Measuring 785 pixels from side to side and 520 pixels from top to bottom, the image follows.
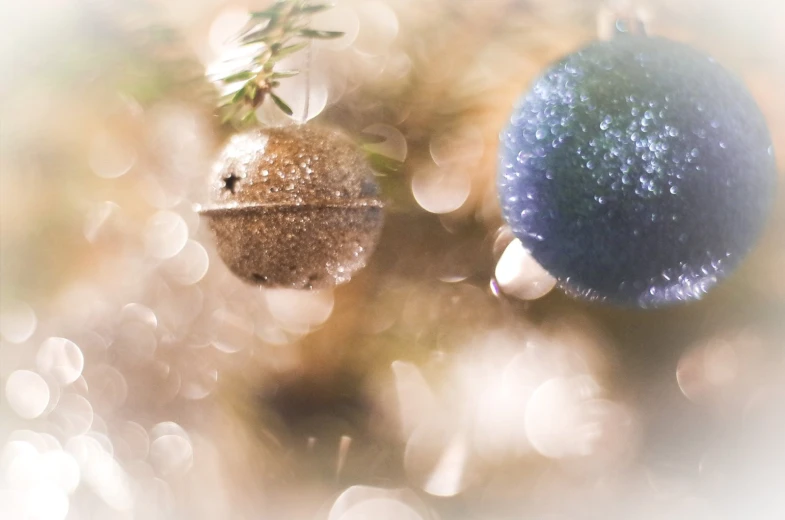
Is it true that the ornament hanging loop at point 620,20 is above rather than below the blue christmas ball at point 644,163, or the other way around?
above

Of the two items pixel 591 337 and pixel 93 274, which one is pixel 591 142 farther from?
pixel 93 274

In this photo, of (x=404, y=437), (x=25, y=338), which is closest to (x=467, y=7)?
(x=404, y=437)

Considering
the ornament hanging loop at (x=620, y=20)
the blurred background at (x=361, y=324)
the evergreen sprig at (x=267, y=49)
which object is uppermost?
the ornament hanging loop at (x=620, y=20)

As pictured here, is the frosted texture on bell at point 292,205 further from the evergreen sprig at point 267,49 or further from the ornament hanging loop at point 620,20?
the ornament hanging loop at point 620,20

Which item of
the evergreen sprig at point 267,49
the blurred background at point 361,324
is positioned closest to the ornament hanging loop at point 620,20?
the blurred background at point 361,324

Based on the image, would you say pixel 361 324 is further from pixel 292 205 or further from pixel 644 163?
Result: pixel 644 163

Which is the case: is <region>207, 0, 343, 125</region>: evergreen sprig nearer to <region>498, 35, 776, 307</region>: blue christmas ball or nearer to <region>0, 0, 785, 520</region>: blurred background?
<region>0, 0, 785, 520</region>: blurred background
